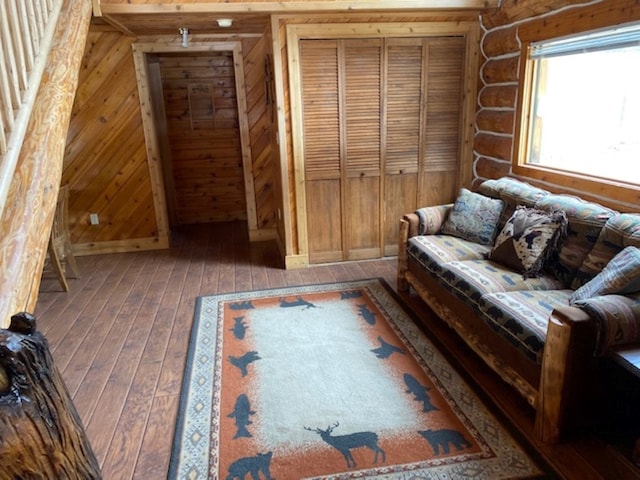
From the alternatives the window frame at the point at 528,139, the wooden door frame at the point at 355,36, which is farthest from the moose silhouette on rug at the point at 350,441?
the wooden door frame at the point at 355,36

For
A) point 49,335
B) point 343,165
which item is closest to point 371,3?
point 343,165

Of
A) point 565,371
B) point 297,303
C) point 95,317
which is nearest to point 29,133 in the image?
point 95,317

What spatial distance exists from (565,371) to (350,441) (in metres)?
0.99

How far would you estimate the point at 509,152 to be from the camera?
381 cm

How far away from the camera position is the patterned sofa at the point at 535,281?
6.37 feet

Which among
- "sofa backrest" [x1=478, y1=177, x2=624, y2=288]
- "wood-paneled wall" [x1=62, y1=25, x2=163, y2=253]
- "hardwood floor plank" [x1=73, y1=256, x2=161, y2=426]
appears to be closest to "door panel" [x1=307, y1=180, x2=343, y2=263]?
"hardwood floor plank" [x1=73, y1=256, x2=161, y2=426]

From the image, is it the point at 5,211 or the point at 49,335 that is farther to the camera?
the point at 49,335

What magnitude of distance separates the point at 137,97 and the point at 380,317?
3434mm

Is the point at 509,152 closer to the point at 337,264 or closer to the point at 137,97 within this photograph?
the point at 337,264

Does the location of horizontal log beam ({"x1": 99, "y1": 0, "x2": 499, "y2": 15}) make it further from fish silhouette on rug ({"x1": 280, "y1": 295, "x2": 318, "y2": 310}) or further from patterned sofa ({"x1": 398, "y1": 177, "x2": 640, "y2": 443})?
fish silhouette on rug ({"x1": 280, "y1": 295, "x2": 318, "y2": 310})

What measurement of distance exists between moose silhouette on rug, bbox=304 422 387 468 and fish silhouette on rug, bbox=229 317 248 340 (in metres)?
1.07

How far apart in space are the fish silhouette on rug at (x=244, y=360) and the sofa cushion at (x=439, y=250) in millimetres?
1309

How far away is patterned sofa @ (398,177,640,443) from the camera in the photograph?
6.37 feet

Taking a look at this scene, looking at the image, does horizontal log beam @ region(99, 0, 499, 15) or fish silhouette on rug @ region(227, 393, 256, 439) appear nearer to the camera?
fish silhouette on rug @ region(227, 393, 256, 439)
